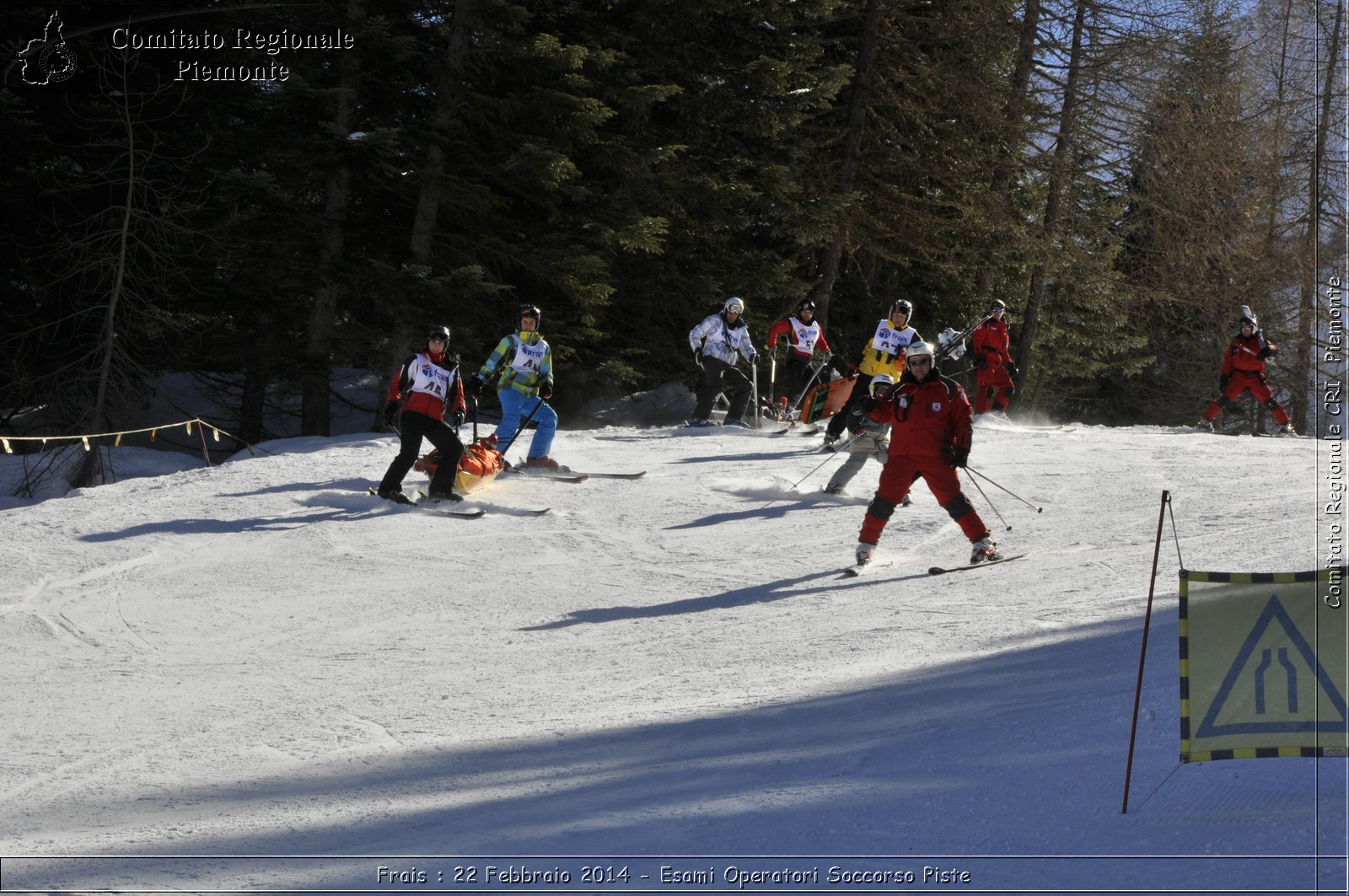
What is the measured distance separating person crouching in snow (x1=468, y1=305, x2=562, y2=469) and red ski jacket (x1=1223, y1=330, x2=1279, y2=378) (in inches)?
424

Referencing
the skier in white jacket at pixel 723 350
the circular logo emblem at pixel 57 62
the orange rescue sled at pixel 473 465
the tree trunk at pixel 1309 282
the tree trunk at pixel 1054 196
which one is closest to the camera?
the orange rescue sled at pixel 473 465

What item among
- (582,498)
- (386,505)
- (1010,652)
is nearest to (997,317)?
(582,498)

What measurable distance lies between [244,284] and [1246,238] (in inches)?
851

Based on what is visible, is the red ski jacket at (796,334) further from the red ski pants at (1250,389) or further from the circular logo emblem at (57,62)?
the circular logo emblem at (57,62)

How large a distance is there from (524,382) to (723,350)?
15.1 ft

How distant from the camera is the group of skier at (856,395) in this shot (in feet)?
30.7

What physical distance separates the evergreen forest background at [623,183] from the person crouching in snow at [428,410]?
Result: 243 inches

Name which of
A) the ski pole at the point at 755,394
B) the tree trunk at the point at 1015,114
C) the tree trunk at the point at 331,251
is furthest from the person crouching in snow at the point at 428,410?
the tree trunk at the point at 1015,114

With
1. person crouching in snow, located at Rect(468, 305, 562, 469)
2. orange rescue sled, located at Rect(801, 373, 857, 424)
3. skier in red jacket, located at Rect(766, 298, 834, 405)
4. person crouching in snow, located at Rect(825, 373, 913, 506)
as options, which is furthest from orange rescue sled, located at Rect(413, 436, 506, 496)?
skier in red jacket, located at Rect(766, 298, 834, 405)

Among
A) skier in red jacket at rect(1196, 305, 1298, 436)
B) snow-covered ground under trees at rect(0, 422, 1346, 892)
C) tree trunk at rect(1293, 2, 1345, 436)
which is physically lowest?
snow-covered ground under trees at rect(0, 422, 1346, 892)

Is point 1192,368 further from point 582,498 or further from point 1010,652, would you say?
point 1010,652

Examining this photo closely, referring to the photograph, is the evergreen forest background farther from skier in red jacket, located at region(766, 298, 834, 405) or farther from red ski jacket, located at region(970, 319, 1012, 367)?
red ski jacket, located at region(970, 319, 1012, 367)

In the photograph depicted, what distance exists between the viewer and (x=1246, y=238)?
27.3 metres

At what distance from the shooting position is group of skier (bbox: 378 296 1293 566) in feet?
30.7
